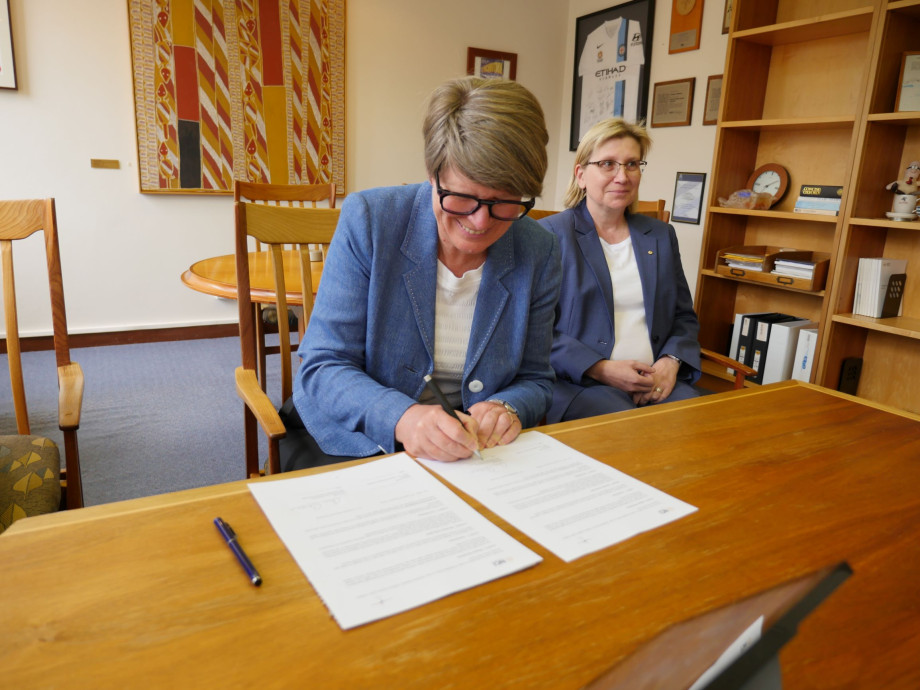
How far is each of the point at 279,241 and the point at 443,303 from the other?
547 mm

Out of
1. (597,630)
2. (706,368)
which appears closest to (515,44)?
(706,368)

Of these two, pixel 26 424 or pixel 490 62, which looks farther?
pixel 490 62

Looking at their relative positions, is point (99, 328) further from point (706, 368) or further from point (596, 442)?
point (596, 442)

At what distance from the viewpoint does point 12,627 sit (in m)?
0.54

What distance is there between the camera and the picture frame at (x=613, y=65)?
13.4 ft

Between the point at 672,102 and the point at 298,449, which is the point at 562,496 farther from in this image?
the point at 672,102

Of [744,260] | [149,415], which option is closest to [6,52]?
[149,415]

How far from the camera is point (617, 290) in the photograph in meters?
1.95

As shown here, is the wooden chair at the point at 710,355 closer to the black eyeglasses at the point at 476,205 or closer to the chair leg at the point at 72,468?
the black eyeglasses at the point at 476,205

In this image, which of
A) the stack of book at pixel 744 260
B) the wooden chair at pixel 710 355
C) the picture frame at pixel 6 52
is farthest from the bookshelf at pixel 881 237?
the picture frame at pixel 6 52

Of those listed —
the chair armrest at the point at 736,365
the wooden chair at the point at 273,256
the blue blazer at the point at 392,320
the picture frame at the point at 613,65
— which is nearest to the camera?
the blue blazer at the point at 392,320

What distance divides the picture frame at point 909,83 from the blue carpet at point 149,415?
2.91 m

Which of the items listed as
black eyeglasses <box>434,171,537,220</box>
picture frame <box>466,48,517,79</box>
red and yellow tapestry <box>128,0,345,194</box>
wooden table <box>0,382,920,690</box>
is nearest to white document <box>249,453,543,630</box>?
wooden table <box>0,382,920,690</box>

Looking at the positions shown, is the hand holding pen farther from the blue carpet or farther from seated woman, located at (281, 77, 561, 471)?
the blue carpet
